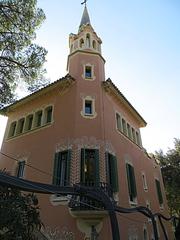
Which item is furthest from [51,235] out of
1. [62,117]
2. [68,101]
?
[68,101]

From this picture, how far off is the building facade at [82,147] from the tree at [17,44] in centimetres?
250

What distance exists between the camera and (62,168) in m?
12.3

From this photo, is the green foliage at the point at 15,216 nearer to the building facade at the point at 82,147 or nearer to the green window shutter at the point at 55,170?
the building facade at the point at 82,147

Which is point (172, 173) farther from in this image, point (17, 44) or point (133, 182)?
point (17, 44)

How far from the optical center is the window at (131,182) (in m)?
14.3

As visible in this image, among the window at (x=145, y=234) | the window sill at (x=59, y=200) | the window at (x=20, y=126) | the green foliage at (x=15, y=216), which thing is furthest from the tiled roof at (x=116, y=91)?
the green foliage at (x=15, y=216)

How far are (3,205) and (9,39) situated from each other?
951cm

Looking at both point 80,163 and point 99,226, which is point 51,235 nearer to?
point 99,226

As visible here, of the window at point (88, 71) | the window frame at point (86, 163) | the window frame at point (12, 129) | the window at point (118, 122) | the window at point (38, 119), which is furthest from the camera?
the window frame at point (12, 129)

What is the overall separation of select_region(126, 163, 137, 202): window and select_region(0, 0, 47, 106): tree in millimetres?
8840

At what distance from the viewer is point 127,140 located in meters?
16.8

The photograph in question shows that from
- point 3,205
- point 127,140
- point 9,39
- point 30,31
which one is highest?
point 30,31

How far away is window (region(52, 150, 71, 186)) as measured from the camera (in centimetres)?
1151

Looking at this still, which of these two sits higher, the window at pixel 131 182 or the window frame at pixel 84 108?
the window frame at pixel 84 108
